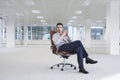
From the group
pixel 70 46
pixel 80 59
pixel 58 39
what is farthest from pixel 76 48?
pixel 58 39

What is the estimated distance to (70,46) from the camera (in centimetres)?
577

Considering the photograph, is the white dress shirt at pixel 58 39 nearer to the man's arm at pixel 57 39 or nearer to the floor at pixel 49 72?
the man's arm at pixel 57 39

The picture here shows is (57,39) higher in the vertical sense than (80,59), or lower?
higher

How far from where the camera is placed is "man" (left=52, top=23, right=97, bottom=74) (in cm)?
542

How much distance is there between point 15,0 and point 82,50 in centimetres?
751

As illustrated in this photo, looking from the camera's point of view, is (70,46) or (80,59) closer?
(80,59)

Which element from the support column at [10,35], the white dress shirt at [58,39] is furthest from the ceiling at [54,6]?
the white dress shirt at [58,39]

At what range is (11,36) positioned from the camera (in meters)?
20.5

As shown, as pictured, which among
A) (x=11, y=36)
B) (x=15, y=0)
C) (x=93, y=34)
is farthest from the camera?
(x=93, y=34)

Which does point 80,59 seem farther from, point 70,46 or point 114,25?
point 114,25

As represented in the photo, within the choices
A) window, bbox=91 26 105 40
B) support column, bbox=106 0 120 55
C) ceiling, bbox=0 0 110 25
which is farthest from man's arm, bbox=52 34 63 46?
window, bbox=91 26 105 40

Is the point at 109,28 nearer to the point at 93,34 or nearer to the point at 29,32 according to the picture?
the point at 29,32

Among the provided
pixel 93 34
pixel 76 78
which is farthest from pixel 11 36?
pixel 93 34

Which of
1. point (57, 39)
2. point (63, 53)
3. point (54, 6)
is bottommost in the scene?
point (63, 53)
